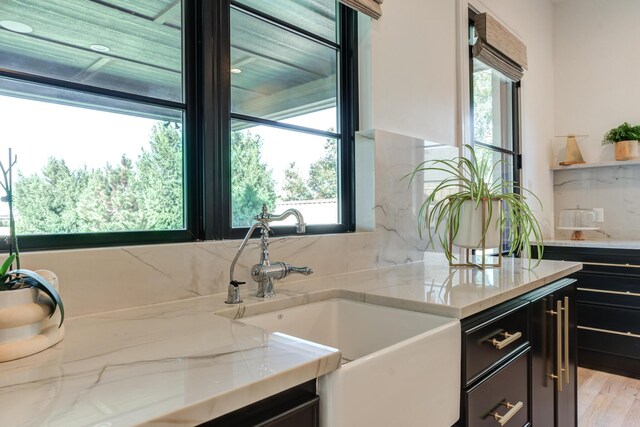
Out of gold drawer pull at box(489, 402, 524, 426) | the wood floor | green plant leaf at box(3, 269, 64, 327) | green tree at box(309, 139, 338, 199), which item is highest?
green tree at box(309, 139, 338, 199)

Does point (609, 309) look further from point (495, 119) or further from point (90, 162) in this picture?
point (90, 162)

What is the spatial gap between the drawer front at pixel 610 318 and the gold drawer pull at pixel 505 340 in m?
1.96

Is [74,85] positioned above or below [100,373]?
above

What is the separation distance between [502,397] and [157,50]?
1501mm

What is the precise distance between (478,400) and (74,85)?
A: 1.39 meters

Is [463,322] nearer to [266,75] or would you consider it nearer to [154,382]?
[154,382]

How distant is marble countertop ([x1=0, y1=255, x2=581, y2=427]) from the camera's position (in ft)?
1.66

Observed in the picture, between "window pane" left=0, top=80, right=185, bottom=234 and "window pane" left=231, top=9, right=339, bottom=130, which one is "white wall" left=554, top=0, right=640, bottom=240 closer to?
"window pane" left=231, top=9, right=339, bottom=130

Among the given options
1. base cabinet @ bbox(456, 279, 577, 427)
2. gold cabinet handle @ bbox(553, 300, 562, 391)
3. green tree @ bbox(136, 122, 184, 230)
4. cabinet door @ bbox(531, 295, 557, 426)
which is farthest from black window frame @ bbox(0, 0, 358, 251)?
gold cabinet handle @ bbox(553, 300, 562, 391)

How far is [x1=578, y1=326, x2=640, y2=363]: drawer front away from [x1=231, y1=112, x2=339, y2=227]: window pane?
2266mm

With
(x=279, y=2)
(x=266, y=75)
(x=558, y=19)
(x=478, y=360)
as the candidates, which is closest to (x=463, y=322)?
(x=478, y=360)

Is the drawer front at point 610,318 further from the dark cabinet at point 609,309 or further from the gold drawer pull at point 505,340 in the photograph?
the gold drawer pull at point 505,340

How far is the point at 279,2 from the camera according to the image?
5.26 ft

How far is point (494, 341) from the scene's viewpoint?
3.87 feet
